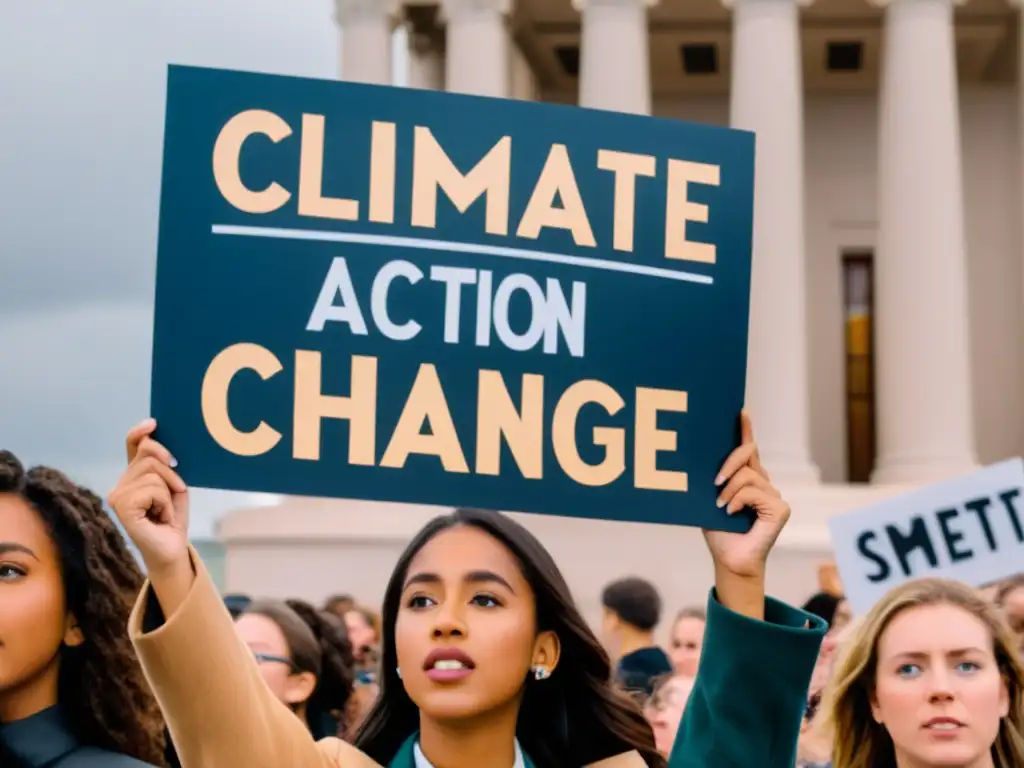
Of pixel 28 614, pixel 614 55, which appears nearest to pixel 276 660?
pixel 28 614

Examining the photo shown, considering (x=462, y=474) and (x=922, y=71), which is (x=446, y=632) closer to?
(x=462, y=474)

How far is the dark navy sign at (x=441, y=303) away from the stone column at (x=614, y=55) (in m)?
36.3

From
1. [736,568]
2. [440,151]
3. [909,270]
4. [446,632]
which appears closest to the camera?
[446,632]

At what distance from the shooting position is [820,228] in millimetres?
52094

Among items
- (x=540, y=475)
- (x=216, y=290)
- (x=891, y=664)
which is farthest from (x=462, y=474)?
(x=891, y=664)

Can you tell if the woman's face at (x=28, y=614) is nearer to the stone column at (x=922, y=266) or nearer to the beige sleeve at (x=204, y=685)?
the beige sleeve at (x=204, y=685)

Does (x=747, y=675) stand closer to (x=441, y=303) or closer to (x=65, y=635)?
(x=441, y=303)

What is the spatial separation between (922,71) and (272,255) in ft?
126

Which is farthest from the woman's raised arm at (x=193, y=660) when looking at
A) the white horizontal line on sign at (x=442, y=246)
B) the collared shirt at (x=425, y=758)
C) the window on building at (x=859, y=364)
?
the window on building at (x=859, y=364)

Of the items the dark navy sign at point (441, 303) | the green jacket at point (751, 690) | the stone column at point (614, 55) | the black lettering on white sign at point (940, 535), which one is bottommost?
the green jacket at point (751, 690)

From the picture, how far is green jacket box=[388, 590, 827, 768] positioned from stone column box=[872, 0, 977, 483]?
35.6 m

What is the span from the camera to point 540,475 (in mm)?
6586

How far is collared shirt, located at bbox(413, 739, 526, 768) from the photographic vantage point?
5915 mm

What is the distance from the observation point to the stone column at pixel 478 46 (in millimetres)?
44219
